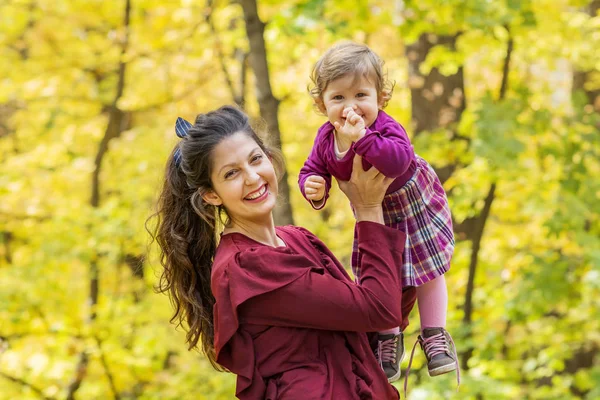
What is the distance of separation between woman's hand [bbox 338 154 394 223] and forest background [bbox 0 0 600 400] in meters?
2.22

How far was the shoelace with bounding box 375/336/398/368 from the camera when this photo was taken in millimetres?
2254

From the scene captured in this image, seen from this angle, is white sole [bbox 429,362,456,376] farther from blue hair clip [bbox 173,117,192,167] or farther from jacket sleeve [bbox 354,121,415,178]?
blue hair clip [bbox 173,117,192,167]

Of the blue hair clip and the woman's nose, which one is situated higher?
the blue hair clip

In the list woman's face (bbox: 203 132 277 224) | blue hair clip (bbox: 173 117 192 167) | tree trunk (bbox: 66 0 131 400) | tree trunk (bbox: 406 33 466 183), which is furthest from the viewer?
tree trunk (bbox: 66 0 131 400)

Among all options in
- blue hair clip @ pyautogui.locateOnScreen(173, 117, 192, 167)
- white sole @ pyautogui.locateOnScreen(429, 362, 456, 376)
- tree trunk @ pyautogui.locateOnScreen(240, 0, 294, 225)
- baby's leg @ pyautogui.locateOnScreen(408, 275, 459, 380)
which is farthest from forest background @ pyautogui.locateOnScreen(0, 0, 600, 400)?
white sole @ pyautogui.locateOnScreen(429, 362, 456, 376)

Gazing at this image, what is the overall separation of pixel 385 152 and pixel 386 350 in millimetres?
667

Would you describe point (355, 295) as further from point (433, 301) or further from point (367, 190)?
point (433, 301)

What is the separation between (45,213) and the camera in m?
8.07

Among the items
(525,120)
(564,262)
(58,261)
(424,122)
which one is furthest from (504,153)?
(58,261)

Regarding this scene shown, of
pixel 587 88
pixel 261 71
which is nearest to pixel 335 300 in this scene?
→ pixel 261 71

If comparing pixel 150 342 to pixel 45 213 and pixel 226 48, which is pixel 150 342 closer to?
pixel 45 213

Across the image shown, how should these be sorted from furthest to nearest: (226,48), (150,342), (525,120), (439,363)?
(226,48)
(150,342)
(525,120)
(439,363)

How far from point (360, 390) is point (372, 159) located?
600mm

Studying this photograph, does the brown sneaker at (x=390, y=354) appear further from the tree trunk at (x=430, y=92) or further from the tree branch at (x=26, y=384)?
the tree branch at (x=26, y=384)
